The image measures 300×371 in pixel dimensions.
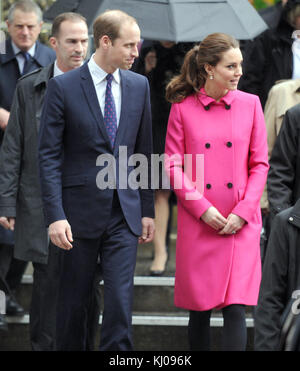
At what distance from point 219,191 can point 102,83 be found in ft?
2.99

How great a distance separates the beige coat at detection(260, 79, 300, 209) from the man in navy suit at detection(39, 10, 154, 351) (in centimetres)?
146

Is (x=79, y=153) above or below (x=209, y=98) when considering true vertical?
below

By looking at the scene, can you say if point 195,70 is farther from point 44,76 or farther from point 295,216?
point 295,216

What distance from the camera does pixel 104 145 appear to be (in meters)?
5.53

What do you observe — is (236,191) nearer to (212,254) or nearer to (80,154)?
(212,254)

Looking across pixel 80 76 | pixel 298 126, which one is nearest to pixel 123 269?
pixel 80 76

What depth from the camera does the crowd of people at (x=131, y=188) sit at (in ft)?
18.1

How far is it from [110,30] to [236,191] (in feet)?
3.81

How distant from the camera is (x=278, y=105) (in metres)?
6.83

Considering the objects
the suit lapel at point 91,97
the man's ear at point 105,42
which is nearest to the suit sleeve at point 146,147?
the suit lapel at point 91,97

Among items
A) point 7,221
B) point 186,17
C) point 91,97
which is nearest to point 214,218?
point 91,97
